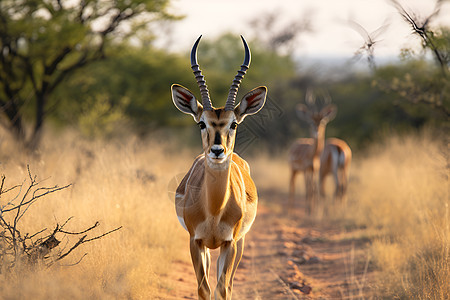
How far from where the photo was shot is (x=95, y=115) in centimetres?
1386

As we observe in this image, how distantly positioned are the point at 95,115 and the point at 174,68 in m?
5.15

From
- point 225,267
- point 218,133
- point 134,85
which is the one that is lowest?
point 225,267

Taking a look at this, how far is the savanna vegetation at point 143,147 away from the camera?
214 inches

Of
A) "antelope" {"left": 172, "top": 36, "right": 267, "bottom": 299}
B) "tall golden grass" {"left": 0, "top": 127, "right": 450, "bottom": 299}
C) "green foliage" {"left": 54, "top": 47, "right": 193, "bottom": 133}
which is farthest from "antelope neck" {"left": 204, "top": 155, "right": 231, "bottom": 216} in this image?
"green foliage" {"left": 54, "top": 47, "right": 193, "bottom": 133}

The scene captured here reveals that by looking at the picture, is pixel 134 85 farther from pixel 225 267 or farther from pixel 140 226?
pixel 225 267

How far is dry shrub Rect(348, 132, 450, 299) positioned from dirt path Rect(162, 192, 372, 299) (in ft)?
1.28

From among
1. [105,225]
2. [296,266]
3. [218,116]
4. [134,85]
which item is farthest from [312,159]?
[218,116]

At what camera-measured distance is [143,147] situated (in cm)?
1230

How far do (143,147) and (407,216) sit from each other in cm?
635

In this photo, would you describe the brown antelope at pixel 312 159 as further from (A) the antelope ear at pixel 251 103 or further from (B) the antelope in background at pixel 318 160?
(A) the antelope ear at pixel 251 103

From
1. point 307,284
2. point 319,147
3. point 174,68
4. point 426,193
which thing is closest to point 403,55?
point 426,193

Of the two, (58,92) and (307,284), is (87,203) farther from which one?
(58,92)

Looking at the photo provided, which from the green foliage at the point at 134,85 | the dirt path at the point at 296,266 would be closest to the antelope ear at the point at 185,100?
the dirt path at the point at 296,266

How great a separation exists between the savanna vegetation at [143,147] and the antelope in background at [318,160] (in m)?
0.90
